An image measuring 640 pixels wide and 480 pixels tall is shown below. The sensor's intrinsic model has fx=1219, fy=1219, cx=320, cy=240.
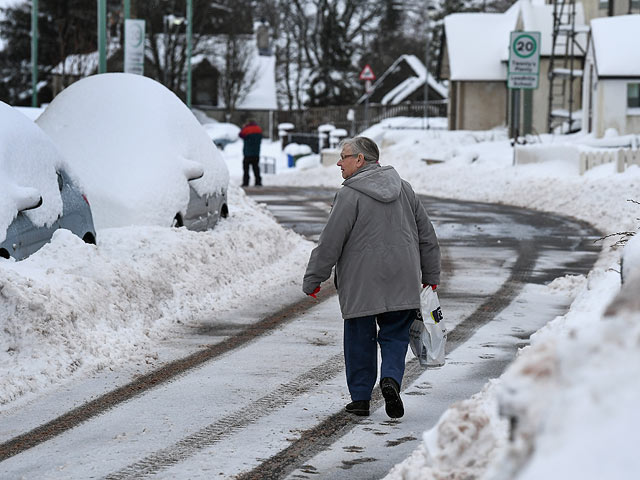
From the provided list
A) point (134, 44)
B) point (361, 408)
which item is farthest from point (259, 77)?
point (361, 408)

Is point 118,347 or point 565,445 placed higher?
point 565,445

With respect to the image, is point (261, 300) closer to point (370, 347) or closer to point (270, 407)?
point (270, 407)

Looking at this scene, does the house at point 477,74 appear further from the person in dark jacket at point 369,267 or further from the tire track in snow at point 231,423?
the person in dark jacket at point 369,267

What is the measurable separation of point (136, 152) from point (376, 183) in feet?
18.8

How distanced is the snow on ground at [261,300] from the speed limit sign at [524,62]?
893 centimetres

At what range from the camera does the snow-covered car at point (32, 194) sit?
853 cm

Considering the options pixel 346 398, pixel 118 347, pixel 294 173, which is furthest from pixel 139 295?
pixel 294 173

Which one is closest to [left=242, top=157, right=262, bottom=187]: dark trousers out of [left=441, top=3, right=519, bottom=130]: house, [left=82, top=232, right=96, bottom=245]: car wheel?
[left=441, top=3, right=519, bottom=130]: house

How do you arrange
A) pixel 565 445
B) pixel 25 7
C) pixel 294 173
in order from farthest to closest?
1. pixel 25 7
2. pixel 294 173
3. pixel 565 445

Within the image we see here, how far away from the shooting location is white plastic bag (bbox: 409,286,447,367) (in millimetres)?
6727

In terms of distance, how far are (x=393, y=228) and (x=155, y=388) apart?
1.79 meters

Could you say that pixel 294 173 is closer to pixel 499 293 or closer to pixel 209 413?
pixel 499 293

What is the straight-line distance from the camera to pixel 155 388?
7234mm

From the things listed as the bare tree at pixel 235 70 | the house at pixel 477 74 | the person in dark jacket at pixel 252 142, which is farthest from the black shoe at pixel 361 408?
the bare tree at pixel 235 70
